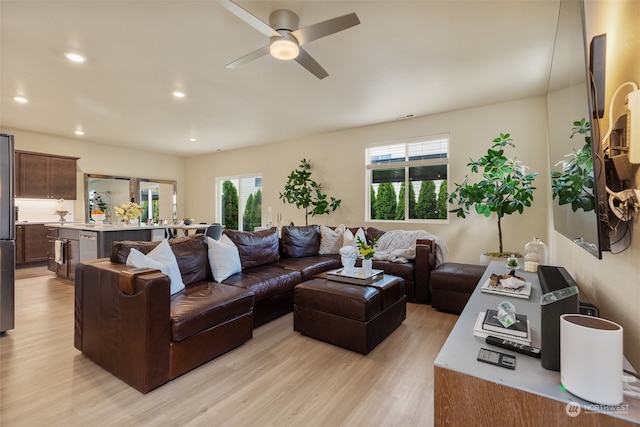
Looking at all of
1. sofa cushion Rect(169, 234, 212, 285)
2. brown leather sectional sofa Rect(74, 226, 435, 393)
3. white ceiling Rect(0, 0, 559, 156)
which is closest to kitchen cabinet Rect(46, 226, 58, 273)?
white ceiling Rect(0, 0, 559, 156)

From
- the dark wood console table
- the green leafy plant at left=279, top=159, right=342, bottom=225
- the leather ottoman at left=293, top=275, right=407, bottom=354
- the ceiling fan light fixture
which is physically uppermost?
the ceiling fan light fixture

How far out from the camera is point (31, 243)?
5789mm

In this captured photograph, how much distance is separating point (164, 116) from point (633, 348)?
5.94 m

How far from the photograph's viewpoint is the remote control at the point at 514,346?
1.03 meters

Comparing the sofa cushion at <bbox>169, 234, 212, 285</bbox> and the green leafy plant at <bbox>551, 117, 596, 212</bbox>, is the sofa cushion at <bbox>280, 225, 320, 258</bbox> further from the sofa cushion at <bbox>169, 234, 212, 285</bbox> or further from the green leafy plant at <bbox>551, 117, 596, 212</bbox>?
the green leafy plant at <bbox>551, 117, 596, 212</bbox>

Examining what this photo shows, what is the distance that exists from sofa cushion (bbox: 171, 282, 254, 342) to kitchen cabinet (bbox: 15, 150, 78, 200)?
19.0 feet

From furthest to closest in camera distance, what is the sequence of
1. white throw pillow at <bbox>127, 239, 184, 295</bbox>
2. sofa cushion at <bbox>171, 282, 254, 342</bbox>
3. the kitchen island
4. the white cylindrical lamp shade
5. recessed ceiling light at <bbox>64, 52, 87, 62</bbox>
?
1. the kitchen island
2. recessed ceiling light at <bbox>64, 52, 87, 62</bbox>
3. white throw pillow at <bbox>127, 239, 184, 295</bbox>
4. sofa cushion at <bbox>171, 282, 254, 342</bbox>
5. the white cylindrical lamp shade

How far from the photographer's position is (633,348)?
3.21 feet

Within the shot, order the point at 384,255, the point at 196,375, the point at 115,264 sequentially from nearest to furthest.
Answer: the point at 196,375 < the point at 115,264 < the point at 384,255

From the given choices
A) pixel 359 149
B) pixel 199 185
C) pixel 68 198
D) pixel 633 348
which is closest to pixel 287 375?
pixel 633 348

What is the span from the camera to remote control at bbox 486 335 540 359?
1.03 m

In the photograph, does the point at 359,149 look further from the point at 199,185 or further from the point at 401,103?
the point at 199,185

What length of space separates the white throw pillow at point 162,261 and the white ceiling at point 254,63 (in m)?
1.95
